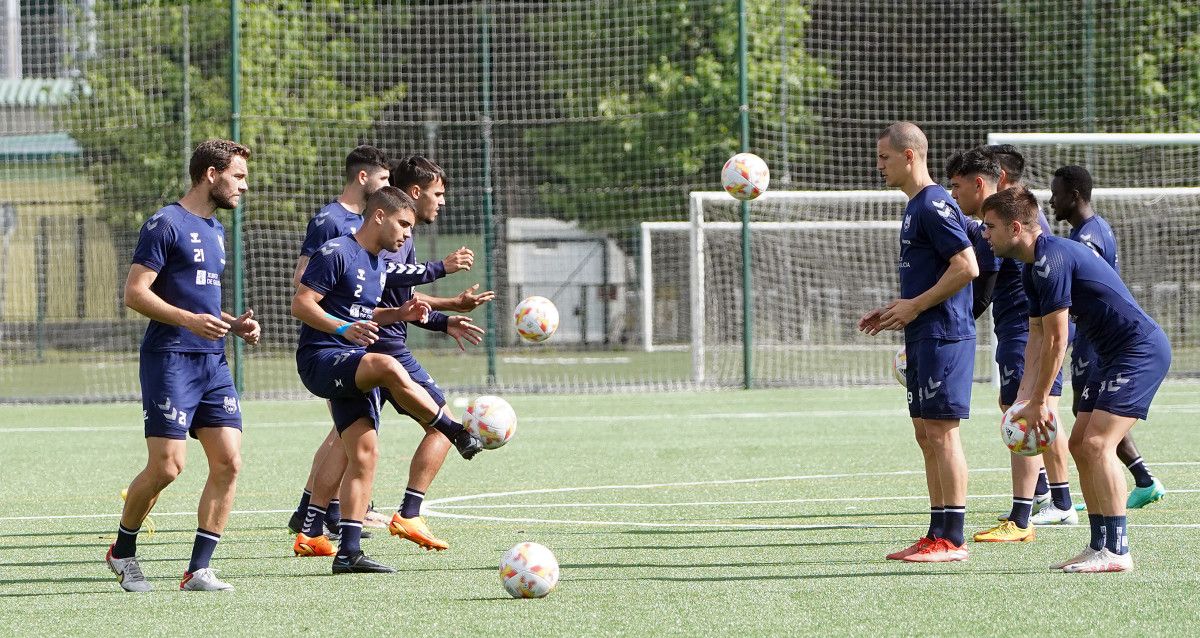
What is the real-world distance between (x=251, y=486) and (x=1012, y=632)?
22.1 ft

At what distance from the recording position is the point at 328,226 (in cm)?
838

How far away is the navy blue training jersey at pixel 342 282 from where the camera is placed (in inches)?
289

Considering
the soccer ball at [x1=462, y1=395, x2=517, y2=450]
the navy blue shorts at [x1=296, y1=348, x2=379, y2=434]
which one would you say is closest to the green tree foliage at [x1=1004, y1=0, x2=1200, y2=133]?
the soccer ball at [x1=462, y1=395, x2=517, y2=450]

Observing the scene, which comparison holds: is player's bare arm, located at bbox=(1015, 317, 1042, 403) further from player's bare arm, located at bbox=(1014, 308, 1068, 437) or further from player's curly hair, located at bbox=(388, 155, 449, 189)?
player's curly hair, located at bbox=(388, 155, 449, 189)

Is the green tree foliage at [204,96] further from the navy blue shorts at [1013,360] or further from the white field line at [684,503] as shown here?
the navy blue shorts at [1013,360]

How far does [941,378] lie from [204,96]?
65.4ft

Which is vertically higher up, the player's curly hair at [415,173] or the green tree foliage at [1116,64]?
the green tree foliage at [1116,64]

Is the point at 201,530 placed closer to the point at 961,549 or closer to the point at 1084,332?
the point at 961,549

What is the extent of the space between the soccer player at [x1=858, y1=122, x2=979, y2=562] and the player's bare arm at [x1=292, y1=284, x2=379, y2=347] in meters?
2.47

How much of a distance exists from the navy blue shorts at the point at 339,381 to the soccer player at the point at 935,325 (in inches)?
100

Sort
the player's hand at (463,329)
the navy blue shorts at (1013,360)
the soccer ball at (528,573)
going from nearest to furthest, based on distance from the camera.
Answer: the soccer ball at (528,573)
the player's hand at (463,329)
the navy blue shorts at (1013,360)

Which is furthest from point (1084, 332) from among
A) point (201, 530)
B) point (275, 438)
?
point (275, 438)

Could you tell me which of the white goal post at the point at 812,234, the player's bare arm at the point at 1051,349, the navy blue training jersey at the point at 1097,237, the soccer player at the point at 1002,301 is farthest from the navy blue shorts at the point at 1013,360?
the white goal post at the point at 812,234

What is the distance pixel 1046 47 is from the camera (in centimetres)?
2562
